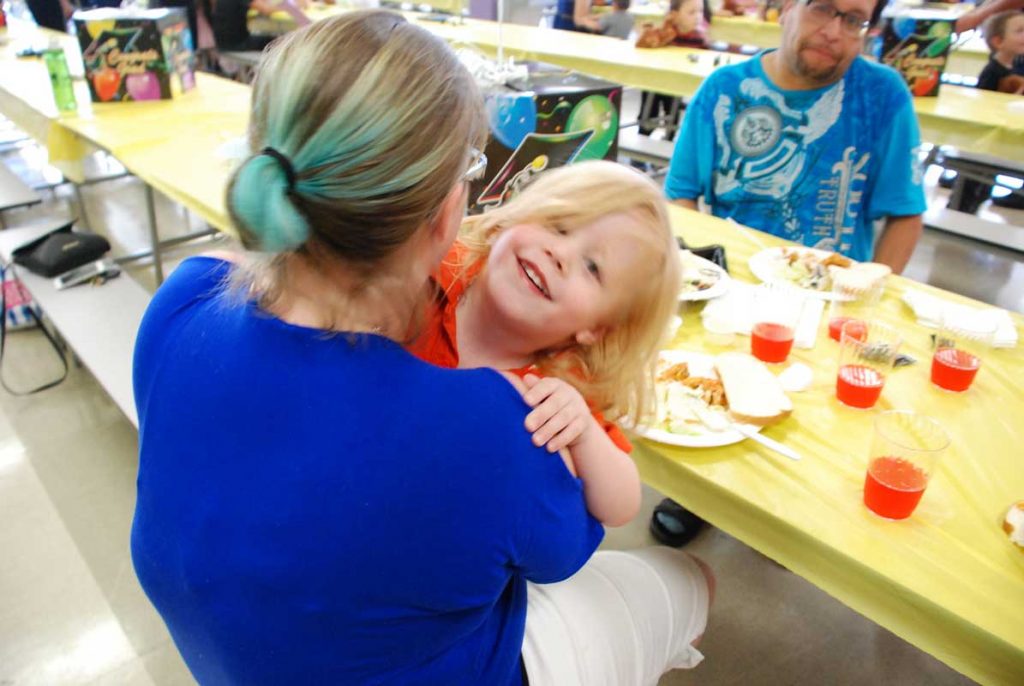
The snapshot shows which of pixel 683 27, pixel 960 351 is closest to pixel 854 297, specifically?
pixel 960 351

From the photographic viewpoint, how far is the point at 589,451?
851 millimetres

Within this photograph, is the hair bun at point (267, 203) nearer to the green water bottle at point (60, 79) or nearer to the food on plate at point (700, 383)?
the food on plate at point (700, 383)

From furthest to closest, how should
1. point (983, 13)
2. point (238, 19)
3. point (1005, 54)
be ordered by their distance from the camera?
point (238, 19)
point (983, 13)
point (1005, 54)

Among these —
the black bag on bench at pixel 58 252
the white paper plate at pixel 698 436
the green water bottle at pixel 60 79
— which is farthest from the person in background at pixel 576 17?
the white paper plate at pixel 698 436

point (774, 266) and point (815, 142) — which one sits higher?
point (815, 142)

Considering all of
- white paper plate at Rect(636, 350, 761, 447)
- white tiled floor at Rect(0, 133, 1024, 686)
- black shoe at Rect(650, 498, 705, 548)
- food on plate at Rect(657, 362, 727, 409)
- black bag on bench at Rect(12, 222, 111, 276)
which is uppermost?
food on plate at Rect(657, 362, 727, 409)

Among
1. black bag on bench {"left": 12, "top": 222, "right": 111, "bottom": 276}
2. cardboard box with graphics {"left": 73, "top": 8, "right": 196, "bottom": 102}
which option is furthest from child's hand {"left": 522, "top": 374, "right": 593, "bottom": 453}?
cardboard box with graphics {"left": 73, "top": 8, "right": 196, "bottom": 102}

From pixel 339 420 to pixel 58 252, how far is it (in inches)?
95.0

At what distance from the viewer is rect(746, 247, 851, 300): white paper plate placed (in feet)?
5.31

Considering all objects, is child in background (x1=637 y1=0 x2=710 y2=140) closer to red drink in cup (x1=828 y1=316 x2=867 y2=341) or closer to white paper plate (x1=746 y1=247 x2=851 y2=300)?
white paper plate (x1=746 y1=247 x2=851 y2=300)

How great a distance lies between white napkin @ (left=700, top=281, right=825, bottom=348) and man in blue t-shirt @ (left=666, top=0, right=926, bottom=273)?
66 centimetres

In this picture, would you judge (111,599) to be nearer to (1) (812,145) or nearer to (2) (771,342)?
(2) (771,342)

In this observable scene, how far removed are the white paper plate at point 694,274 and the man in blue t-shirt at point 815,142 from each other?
1.84 feet

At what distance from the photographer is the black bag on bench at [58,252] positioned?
8.19ft
